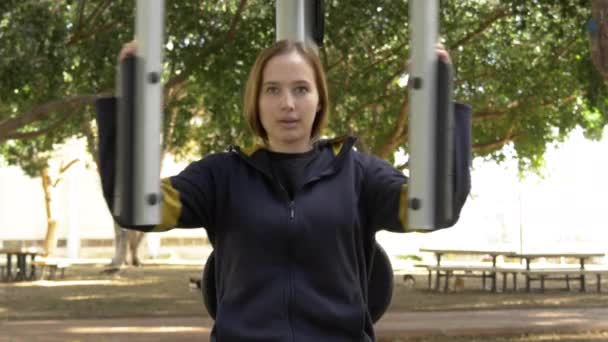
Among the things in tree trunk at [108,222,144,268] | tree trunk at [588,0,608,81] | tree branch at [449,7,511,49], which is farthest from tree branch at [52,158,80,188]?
tree trunk at [588,0,608,81]

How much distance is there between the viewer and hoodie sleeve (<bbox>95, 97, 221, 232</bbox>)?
193 cm

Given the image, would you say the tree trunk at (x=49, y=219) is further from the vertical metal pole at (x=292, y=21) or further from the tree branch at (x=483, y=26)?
the vertical metal pole at (x=292, y=21)

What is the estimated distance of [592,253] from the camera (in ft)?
63.5

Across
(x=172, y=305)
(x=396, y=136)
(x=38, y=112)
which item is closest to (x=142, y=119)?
(x=38, y=112)

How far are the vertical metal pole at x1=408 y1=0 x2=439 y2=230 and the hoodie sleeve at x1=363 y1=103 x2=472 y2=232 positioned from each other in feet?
0.43

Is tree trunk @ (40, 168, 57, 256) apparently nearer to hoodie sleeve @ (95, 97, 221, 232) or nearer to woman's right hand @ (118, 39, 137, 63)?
hoodie sleeve @ (95, 97, 221, 232)

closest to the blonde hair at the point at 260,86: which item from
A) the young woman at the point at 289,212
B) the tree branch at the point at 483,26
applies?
the young woman at the point at 289,212

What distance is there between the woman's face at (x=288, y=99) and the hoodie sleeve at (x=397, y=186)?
0.18 metres

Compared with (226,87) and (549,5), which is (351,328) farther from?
(226,87)

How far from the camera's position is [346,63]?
1981cm

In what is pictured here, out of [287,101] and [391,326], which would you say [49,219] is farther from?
[287,101]

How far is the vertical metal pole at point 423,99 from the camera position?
69.1 inches

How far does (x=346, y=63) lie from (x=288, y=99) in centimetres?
1772

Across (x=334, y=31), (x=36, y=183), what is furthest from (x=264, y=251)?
(x=36, y=183)
